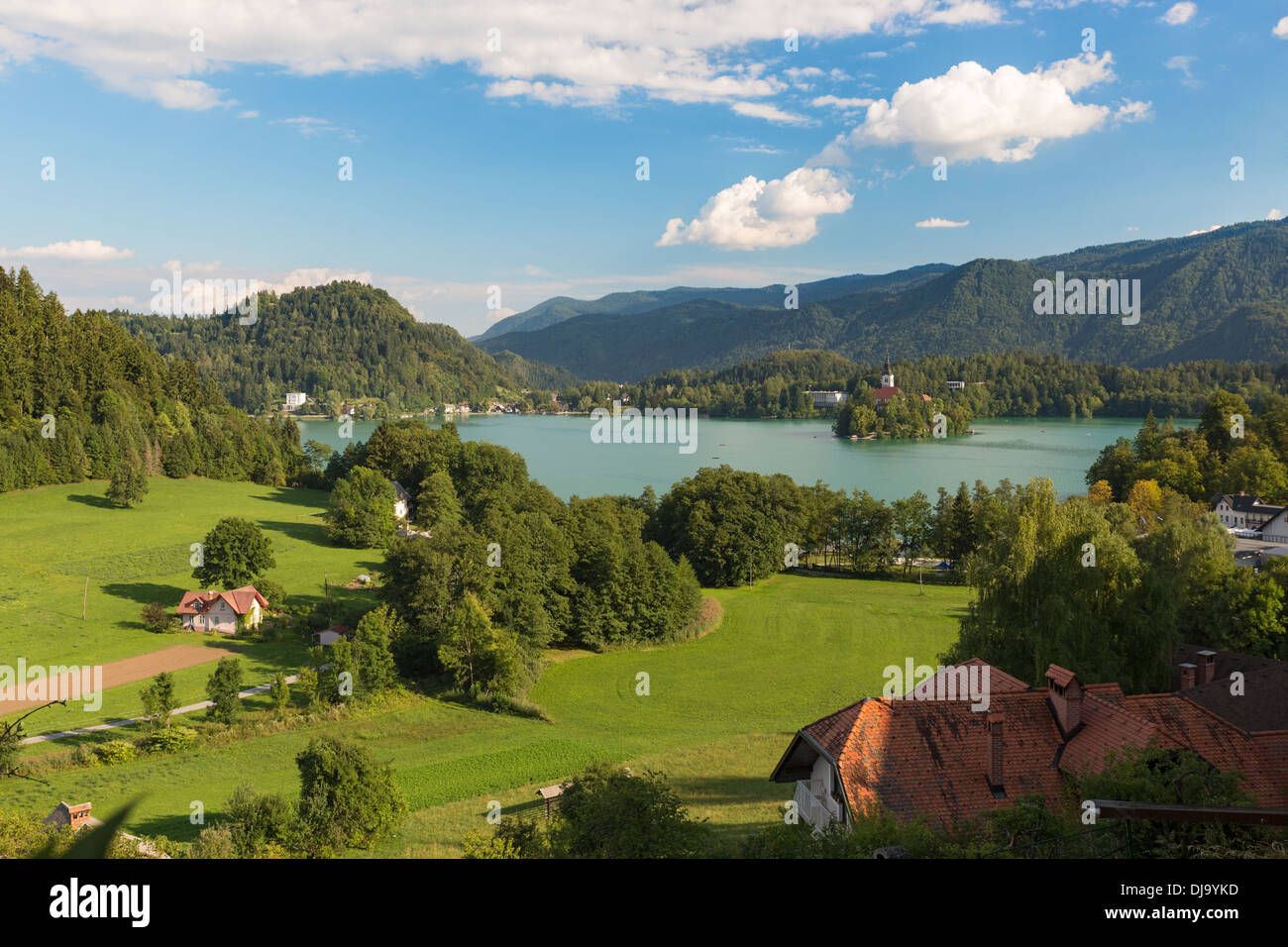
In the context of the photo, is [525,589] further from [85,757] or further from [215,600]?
[85,757]

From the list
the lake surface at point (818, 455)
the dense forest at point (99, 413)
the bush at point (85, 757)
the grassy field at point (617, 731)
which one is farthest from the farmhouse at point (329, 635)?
the lake surface at point (818, 455)

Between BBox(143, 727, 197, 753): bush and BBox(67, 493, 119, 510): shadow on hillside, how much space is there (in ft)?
110

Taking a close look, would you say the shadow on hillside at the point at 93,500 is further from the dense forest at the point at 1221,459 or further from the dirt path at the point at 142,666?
the dense forest at the point at 1221,459

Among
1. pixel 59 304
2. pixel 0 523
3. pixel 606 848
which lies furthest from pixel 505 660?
pixel 59 304

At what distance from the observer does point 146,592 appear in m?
35.0

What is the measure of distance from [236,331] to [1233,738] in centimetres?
20457

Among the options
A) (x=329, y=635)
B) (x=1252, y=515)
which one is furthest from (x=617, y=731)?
(x=1252, y=515)

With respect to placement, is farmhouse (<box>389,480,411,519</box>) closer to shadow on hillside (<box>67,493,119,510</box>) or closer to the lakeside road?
shadow on hillside (<box>67,493,119,510</box>)

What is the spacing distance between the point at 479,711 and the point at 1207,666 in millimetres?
19021

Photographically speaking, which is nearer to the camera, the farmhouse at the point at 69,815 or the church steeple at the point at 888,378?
the farmhouse at the point at 69,815

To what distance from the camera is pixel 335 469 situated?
65812mm

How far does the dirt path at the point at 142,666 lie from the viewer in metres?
23.1

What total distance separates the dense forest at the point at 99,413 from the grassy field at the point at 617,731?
57.9 ft
